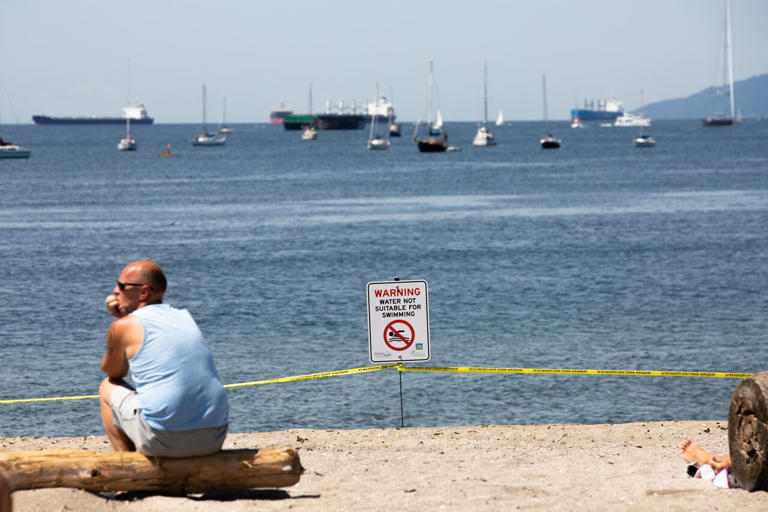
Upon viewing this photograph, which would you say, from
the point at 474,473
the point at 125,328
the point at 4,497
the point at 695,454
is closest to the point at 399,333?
the point at 474,473

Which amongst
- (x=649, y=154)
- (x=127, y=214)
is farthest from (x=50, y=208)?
(x=649, y=154)

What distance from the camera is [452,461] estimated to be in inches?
356

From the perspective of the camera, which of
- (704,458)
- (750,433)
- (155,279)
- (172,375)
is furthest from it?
(704,458)

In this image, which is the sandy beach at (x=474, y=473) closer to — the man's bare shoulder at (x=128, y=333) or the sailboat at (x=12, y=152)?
the man's bare shoulder at (x=128, y=333)

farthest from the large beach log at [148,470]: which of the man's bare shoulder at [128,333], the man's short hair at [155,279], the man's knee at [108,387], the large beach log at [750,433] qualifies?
the large beach log at [750,433]

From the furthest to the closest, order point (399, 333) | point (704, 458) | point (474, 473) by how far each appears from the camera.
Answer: point (399, 333) → point (474, 473) → point (704, 458)

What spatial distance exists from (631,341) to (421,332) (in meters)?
12.1

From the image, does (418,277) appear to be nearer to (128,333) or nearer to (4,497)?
(128,333)

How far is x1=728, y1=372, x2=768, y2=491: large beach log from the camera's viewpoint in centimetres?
700

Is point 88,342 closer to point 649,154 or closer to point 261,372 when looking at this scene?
point 261,372

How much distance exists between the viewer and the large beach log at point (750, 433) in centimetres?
700

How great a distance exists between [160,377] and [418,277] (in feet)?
92.6

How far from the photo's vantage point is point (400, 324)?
11.5m

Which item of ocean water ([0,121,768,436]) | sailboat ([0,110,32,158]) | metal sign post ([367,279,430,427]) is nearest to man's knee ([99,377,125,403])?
metal sign post ([367,279,430,427])
